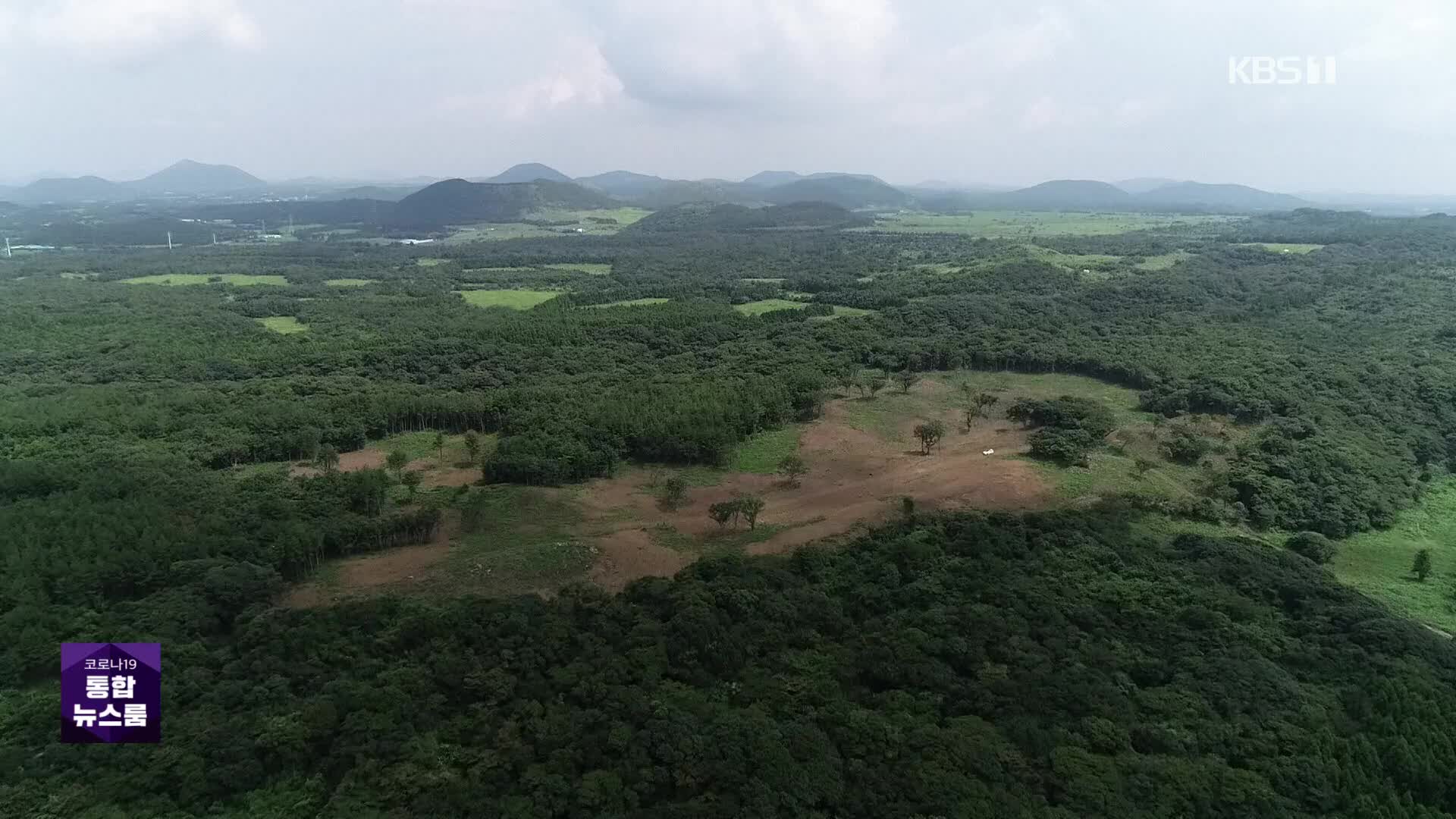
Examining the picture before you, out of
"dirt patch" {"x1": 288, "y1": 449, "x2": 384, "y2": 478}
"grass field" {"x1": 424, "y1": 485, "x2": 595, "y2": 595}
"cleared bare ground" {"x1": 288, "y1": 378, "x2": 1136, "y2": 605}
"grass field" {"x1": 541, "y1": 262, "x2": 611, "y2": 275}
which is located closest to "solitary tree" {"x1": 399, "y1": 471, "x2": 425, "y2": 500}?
"cleared bare ground" {"x1": 288, "y1": 378, "x2": 1136, "y2": 605}

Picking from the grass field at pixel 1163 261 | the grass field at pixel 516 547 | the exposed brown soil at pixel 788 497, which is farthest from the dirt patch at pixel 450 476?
the grass field at pixel 1163 261

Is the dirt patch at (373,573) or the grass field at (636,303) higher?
the grass field at (636,303)

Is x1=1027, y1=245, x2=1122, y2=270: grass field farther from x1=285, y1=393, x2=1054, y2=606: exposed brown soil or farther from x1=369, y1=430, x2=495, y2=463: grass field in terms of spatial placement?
x1=369, y1=430, x2=495, y2=463: grass field

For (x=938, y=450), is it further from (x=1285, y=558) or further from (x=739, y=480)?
(x=1285, y=558)

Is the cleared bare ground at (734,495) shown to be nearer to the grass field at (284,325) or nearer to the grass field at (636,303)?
the grass field at (284,325)

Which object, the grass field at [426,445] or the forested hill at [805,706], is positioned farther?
the grass field at [426,445]

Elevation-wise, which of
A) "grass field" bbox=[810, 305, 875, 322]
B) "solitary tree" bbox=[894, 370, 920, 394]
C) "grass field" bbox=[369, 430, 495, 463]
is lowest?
"grass field" bbox=[369, 430, 495, 463]
